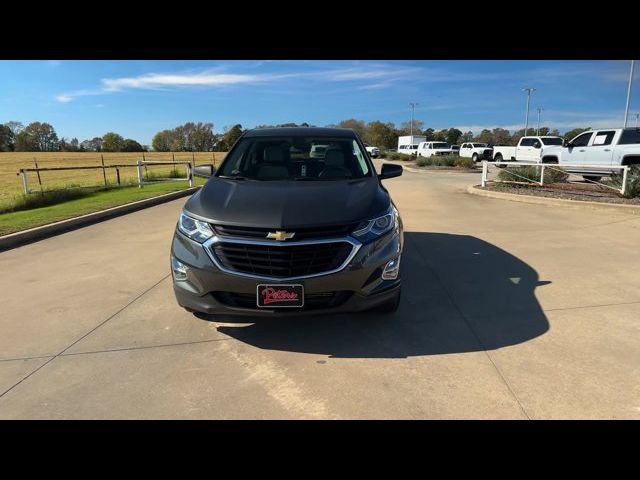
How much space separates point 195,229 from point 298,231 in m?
0.86

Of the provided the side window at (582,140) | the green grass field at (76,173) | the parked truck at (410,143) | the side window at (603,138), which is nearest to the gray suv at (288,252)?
the green grass field at (76,173)

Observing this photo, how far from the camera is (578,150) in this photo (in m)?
15.9

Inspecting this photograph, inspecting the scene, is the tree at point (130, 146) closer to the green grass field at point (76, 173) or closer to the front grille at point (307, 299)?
the green grass field at point (76, 173)

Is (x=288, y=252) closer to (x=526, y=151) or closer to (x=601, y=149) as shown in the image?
(x=601, y=149)

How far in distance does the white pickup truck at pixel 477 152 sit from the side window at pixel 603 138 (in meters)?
17.4

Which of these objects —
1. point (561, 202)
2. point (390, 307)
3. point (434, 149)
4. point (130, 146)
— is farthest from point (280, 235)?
point (130, 146)

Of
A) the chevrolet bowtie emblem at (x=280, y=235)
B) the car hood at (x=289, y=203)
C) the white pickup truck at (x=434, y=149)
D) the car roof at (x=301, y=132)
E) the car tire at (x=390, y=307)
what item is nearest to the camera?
the chevrolet bowtie emblem at (x=280, y=235)

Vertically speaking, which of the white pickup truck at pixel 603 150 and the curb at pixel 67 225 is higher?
the white pickup truck at pixel 603 150

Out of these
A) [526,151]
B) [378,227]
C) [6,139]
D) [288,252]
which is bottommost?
[526,151]

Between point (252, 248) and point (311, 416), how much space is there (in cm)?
123

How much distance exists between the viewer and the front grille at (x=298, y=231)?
3.16 meters
